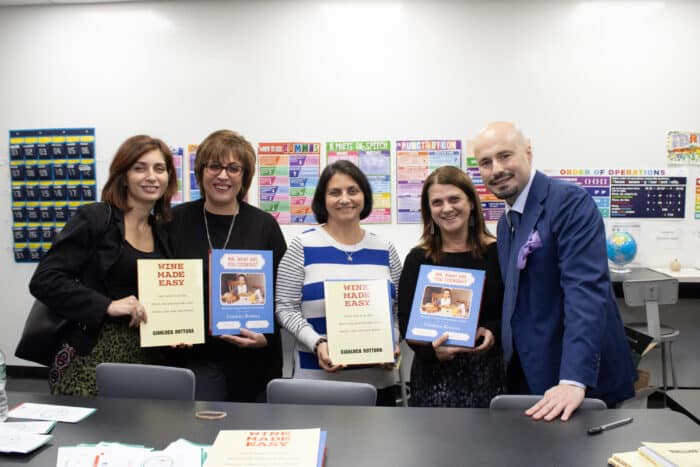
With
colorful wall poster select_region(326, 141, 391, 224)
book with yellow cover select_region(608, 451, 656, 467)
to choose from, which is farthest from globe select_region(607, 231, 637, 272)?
book with yellow cover select_region(608, 451, 656, 467)

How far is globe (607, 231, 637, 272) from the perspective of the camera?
3801mm

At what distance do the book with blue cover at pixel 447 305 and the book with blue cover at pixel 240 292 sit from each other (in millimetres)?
629

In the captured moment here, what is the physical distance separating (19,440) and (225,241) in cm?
104

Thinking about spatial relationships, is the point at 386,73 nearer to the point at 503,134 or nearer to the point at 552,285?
the point at 503,134

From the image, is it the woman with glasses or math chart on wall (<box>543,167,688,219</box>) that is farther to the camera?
math chart on wall (<box>543,167,688,219</box>)

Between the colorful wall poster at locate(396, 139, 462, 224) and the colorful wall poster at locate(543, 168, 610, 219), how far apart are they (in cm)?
83

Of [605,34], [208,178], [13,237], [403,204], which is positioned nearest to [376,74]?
[403,204]

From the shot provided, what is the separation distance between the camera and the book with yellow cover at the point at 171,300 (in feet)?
6.23

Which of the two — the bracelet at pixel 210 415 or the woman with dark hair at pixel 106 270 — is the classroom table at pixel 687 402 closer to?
the bracelet at pixel 210 415

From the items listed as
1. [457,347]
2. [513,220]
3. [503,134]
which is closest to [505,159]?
[503,134]

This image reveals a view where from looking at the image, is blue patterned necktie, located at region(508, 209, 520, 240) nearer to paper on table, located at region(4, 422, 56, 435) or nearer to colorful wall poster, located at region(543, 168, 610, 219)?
paper on table, located at region(4, 422, 56, 435)

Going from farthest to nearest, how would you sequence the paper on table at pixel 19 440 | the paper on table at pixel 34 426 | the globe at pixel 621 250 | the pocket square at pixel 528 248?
1. the globe at pixel 621 250
2. the pocket square at pixel 528 248
3. the paper on table at pixel 34 426
4. the paper on table at pixel 19 440

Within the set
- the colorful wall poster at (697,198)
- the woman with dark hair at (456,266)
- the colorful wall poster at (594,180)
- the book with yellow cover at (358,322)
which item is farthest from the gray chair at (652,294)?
the book with yellow cover at (358,322)

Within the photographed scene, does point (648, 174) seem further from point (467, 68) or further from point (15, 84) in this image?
point (15, 84)
